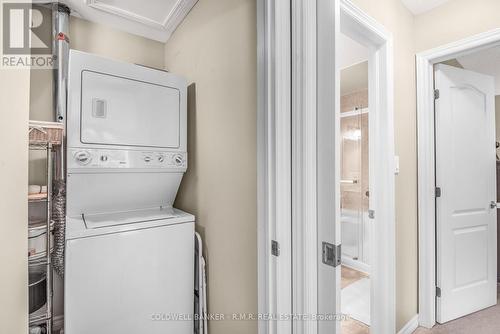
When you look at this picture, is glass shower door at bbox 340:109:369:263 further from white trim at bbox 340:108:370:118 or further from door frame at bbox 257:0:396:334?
door frame at bbox 257:0:396:334

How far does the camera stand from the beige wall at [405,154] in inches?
70.7

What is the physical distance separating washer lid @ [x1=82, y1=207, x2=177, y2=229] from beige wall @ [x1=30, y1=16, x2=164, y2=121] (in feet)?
3.00

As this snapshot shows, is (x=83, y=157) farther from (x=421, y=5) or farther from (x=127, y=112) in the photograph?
(x=421, y=5)

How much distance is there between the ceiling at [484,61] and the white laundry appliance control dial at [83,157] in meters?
3.14

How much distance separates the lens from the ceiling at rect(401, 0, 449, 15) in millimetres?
1866

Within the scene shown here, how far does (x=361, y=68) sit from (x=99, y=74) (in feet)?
8.87

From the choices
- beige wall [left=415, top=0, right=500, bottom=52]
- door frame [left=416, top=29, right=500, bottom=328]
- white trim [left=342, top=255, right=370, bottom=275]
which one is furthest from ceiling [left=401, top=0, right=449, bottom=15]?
white trim [left=342, top=255, right=370, bottom=275]

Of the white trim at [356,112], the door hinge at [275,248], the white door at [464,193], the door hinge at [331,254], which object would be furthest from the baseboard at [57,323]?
the white trim at [356,112]

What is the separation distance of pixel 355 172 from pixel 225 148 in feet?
8.32

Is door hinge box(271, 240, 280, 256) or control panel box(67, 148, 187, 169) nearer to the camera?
door hinge box(271, 240, 280, 256)

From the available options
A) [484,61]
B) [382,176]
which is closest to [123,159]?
[382,176]

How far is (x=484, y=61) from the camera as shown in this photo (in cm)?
246

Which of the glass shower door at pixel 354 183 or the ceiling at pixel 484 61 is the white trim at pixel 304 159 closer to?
the ceiling at pixel 484 61

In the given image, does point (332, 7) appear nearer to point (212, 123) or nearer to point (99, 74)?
point (212, 123)
